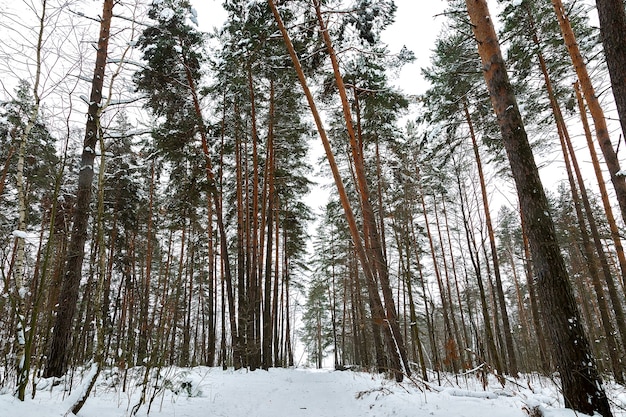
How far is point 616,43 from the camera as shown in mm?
2938

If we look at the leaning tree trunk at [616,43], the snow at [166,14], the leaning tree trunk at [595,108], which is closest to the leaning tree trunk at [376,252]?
the leaning tree trunk at [595,108]

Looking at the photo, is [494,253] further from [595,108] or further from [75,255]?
[75,255]

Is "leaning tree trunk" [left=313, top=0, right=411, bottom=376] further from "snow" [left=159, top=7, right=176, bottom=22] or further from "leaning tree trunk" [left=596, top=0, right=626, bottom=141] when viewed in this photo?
"snow" [left=159, top=7, right=176, bottom=22]

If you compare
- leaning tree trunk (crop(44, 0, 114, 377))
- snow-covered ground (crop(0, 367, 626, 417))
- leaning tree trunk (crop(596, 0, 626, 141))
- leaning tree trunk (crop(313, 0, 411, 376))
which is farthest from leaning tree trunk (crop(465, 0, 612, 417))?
leaning tree trunk (crop(44, 0, 114, 377))

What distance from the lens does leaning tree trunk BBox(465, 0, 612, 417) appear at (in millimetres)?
2930

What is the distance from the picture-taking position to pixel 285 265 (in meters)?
18.6

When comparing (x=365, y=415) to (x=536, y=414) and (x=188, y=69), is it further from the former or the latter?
(x=188, y=69)

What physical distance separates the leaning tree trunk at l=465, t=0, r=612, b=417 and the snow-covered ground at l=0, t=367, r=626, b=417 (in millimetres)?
216

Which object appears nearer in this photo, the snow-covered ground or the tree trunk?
the snow-covered ground

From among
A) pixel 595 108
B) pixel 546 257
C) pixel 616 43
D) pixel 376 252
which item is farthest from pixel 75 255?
pixel 595 108

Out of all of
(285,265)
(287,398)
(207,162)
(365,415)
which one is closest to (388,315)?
(365,415)

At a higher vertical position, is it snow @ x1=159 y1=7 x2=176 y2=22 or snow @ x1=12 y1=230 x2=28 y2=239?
snow @ x1=159 y1=7 x2=176 y2=22

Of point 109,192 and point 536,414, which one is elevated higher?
point 109,192

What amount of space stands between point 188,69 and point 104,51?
487cm
